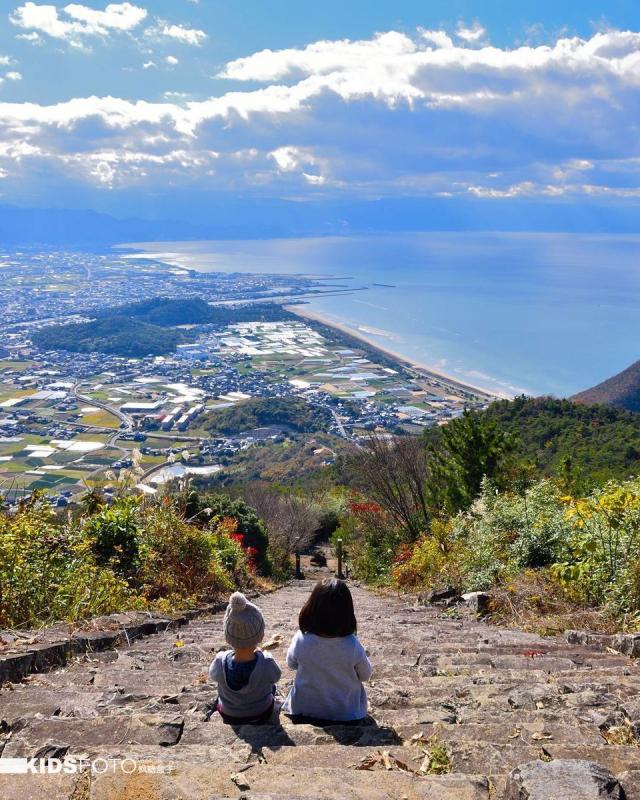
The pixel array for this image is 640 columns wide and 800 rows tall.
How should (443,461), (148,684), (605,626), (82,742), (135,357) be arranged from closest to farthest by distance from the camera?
(82,742), (148,684), (605,626), (443,461), (135,357)

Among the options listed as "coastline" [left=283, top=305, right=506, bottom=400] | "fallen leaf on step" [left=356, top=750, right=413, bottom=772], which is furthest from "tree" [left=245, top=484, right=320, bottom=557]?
"coastline" [left=283, top=305, right=506, bottom=400]

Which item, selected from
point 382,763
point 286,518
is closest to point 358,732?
point 382,763

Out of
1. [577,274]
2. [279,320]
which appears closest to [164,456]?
[279,320]

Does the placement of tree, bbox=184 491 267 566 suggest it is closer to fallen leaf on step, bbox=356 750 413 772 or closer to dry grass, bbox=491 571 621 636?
dry grass, bbox=491 571 621 636

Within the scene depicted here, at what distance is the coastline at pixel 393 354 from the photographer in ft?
213

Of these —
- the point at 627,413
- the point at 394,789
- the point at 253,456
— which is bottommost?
the point at 253,456

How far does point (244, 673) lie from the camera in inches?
132

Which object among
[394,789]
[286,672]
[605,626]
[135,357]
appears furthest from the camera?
[135,357]

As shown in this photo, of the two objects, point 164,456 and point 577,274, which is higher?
point 577,274

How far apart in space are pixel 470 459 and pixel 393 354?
69.6 meters

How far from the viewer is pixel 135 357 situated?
86.9 meters

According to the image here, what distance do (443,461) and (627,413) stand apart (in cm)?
2324

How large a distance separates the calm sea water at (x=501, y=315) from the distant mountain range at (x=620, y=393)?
7.54m

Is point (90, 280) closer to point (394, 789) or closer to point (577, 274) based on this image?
point (577, 274)
